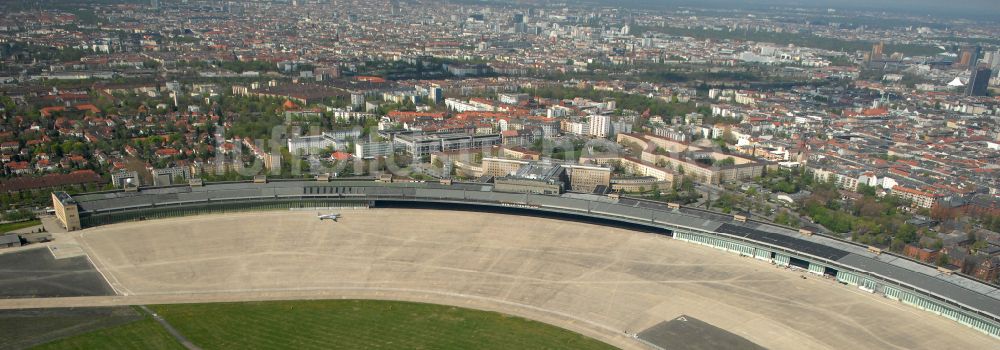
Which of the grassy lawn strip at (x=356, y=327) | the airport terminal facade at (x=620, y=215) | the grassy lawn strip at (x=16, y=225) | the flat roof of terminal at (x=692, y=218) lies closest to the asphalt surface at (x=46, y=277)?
the airport terminal facade at (x=620, y=215)

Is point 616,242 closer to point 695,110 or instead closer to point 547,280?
point 547,280

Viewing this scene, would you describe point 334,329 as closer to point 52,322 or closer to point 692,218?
point 52,322

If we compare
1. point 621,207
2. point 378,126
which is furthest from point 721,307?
point 378,126

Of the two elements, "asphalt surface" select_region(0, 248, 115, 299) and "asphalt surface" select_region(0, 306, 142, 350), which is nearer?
"asphalt surface" select_region(0, 306, 142, 350)

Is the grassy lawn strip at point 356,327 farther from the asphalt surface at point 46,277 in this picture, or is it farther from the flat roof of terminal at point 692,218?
the flat roof of terminal at point 692,218

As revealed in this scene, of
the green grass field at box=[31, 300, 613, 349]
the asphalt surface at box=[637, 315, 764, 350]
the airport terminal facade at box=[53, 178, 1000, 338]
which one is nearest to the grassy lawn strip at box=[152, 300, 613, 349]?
the green grass field at box=[31, 300, 613, 349]

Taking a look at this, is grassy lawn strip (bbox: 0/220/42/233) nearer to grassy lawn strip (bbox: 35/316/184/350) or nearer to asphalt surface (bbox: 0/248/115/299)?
asphalt surface (bbox: 0/248/115/299)
